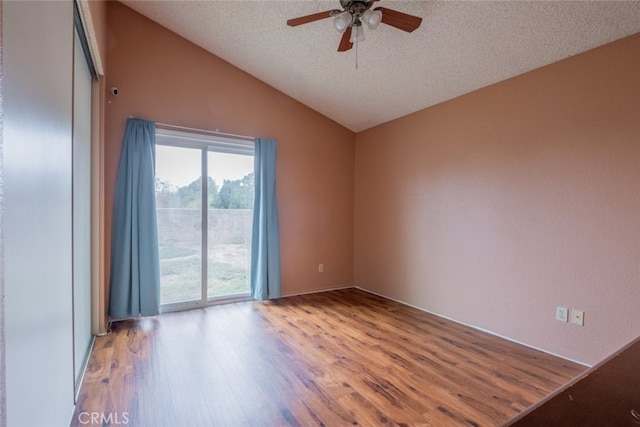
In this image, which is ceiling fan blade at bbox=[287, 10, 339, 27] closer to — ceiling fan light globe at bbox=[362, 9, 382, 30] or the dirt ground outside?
ceiling fan light globe at bbox=[362, 9, 382, 30]

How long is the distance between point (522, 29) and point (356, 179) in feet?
8.85

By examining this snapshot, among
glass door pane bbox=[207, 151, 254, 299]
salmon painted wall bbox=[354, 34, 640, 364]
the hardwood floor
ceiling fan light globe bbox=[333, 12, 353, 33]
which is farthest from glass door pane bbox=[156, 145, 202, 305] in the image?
salmon painted wall bbox=[354, 34, 640, 364]

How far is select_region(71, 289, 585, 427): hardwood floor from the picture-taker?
1.65 metres

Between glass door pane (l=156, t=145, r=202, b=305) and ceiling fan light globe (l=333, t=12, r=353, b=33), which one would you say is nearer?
ceiling fan light globe (l=333, t=12, r=353, b=33)

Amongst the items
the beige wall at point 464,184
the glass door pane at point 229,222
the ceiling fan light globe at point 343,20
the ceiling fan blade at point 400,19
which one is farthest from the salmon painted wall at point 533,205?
the glass door pane at point 229,222

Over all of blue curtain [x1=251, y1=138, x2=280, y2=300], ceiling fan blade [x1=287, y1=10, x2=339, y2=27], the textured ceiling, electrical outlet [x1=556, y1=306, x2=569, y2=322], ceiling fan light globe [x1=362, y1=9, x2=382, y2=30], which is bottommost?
electrical outlet [x1=556, y1=306, x2=569, y2=322]

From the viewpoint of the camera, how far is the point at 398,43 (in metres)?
2.58

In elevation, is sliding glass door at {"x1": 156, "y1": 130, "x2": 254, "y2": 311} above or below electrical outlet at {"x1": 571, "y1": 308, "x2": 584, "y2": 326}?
above

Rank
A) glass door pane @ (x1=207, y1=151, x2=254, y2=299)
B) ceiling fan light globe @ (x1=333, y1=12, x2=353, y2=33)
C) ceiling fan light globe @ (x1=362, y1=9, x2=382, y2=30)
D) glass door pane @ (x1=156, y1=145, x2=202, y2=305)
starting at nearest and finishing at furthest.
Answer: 1. ceiling fan light globe @ (x1=362, y1=9, x2=382, y2=30)
2. ceiling fan light globe @ (x1=333, y1=12, x2=353, y2=33)
3. glass door pane @ (x1=156, y1=145, x2=202, y2=305)
4. glass door pane @ (x1=207, y1=151, x2=254, y2=299)

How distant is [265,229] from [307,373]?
1961 millimetres

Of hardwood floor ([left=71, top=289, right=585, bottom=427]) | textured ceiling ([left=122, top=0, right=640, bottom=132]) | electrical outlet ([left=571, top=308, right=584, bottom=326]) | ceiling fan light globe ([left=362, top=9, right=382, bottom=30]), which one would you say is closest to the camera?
hardwood floor ([left=71, top=289, right=585, bottom=427])

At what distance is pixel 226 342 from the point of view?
255cm

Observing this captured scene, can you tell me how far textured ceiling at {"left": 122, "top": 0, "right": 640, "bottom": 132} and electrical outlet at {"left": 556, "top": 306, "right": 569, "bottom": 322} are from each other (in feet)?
6.71

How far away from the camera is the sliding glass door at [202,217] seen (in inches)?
129
